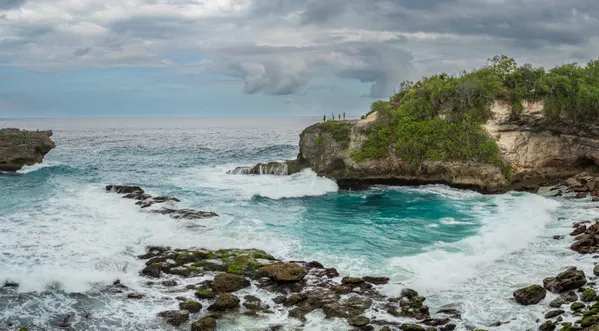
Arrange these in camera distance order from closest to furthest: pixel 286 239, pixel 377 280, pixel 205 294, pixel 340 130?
pixel 205 294 < pixel 377 280 < pixel 286 239 < pixel 340 130

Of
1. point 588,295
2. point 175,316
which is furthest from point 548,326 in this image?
point 175,316

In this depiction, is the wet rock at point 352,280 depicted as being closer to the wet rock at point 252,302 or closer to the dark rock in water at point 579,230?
the wet rock at point 252,302

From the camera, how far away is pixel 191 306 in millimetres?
18766

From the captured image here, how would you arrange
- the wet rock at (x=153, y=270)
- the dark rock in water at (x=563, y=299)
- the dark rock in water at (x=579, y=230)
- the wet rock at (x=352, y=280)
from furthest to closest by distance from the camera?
1. the dark rock in water at (x=579, y=230)
2. the wet rock at (x=153, y=270)
3. the wet rock at (x=352, y=280)
4. the dark rock in water at (x=563, y=299)

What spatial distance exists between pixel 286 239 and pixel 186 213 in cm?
846

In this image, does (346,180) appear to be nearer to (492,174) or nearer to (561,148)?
(492,174)

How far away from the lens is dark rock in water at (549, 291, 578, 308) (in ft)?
60.2

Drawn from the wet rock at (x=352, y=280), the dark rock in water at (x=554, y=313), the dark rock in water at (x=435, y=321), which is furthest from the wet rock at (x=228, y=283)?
the dark rock in water at (x=554, y=313)

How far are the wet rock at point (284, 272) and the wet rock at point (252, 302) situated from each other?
6.43 ft

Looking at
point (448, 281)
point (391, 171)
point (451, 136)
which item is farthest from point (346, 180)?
point (448, 281)

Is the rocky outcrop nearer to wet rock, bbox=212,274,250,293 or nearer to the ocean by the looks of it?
the ocean

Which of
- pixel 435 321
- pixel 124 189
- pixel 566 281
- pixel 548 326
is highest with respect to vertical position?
pixel 124 189

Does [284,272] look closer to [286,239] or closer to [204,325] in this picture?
[204,325]

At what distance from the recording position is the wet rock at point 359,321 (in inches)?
689
